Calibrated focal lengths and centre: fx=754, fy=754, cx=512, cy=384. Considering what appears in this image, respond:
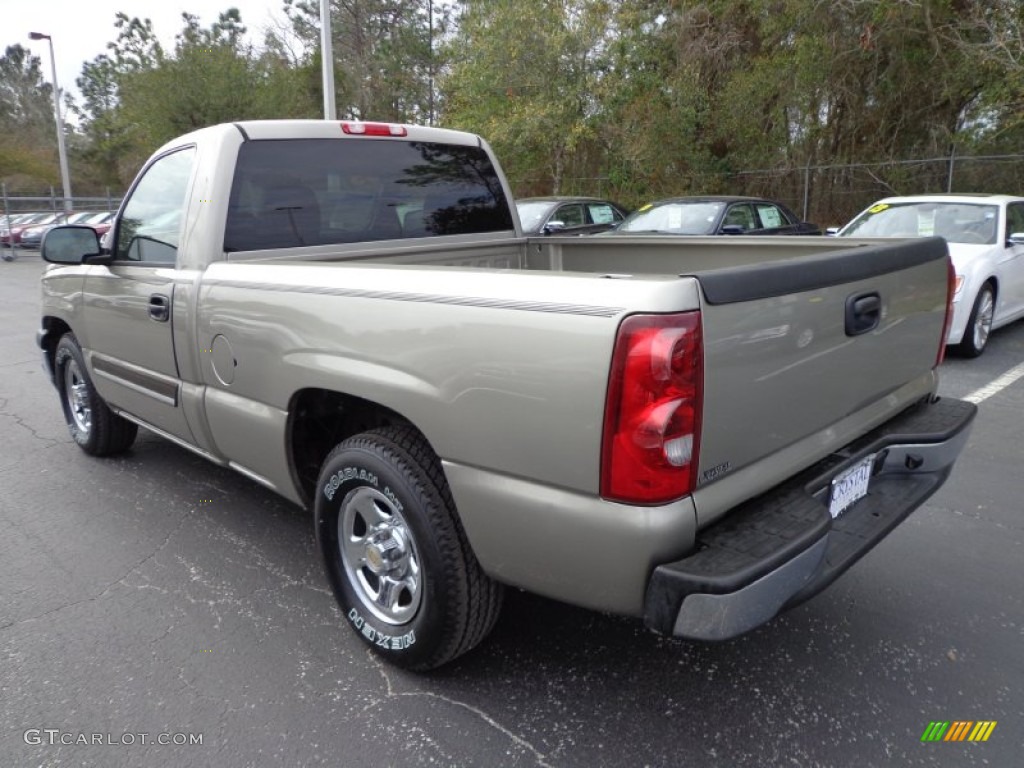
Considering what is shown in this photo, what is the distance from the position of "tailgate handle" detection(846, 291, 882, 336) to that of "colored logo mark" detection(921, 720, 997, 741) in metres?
1.27

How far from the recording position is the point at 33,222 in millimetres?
26312

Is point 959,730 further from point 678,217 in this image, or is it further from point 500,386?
point 678,217

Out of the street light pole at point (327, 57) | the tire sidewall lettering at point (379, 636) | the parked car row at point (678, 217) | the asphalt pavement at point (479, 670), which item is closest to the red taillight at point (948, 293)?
the asphalt pavement at point (479, 670)

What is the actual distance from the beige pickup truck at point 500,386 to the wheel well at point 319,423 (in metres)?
0.02

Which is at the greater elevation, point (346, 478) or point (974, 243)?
point (974, 243)

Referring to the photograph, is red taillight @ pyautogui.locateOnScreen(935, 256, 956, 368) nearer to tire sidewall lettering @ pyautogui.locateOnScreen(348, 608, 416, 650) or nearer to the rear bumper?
the rear bumper

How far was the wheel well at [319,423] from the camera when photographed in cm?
282

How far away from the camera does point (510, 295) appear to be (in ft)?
6.86

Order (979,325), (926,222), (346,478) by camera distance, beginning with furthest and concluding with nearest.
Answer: (926,222) → (979,325) → (346,478)

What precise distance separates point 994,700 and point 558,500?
5.64 feet

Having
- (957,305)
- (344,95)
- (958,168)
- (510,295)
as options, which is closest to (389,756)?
(510,295)

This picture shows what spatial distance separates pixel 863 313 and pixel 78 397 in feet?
15.3

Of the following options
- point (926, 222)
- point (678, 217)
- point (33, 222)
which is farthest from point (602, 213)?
point (33, 222)

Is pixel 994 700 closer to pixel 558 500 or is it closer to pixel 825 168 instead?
pixel 558 500
